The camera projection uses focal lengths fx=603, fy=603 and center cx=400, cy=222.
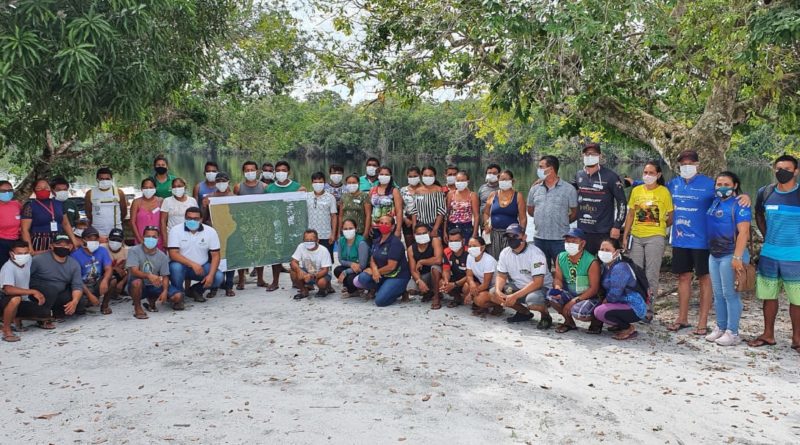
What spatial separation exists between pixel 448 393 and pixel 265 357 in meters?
1.92

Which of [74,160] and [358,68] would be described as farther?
[74,160]

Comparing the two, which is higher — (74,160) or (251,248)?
(74,160)

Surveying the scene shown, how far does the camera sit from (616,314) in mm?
6523

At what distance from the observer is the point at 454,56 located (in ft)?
30.9

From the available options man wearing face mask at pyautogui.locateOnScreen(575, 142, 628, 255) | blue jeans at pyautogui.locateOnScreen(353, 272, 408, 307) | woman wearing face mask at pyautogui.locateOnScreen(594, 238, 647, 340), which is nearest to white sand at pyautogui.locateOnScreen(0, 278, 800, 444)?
woman wearing face mask at pyautogui.locateOnScreen(594, 238, 647, 340)

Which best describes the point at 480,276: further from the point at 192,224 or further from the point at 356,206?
the point at 192,224

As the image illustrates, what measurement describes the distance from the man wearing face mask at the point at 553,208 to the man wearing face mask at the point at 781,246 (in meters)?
2.04

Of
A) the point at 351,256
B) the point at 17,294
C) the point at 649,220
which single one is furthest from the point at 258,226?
the point at 649,220

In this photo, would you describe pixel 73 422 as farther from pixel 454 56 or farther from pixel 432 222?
pixel 454 56

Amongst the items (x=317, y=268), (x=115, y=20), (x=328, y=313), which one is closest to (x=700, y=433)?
(x=328, y=313)

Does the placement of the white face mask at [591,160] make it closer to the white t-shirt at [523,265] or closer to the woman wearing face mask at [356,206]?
the white t-shirt at [523,265]

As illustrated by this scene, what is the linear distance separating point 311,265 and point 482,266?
244cm

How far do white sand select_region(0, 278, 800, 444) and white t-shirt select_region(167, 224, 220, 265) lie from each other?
957 mm

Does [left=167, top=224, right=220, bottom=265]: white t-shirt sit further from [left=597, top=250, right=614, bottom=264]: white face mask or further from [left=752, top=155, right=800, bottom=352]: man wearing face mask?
[left=752, top=155, right=800, bottom=352]: man wearing face mask
